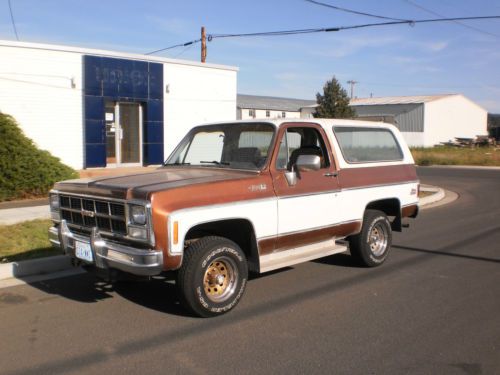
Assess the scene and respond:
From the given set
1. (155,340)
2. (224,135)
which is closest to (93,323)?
(155,340)

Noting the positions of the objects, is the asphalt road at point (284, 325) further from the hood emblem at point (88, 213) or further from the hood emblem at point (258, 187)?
the hood emblem at point (258, 187)

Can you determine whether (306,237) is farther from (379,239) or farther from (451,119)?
(451,119)

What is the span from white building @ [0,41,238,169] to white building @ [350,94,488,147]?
39.7 meters

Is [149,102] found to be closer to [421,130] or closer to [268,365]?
[268,365]

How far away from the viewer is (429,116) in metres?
59.8

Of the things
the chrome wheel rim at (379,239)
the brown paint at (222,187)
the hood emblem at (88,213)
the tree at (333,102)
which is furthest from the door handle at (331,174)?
the tree at (333,102)

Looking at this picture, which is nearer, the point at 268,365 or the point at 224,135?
the point at 268,365

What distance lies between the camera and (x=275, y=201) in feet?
18.5

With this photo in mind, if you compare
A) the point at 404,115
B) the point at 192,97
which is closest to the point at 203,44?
the point at 192,97

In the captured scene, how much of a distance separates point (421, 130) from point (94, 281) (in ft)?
188

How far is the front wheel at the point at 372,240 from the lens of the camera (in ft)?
22.9

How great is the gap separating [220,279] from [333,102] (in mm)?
43154

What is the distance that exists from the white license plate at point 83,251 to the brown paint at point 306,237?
171 cm

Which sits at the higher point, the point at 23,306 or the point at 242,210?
the point at 242,210
